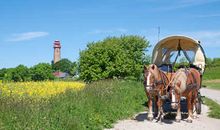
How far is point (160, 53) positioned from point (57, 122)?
9139 millimetres

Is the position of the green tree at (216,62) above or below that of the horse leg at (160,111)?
above

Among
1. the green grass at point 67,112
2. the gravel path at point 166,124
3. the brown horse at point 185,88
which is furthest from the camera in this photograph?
the brown horse at point 185,88

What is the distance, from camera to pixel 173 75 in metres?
15.2

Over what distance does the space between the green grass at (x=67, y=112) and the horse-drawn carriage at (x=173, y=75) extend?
1468 mm

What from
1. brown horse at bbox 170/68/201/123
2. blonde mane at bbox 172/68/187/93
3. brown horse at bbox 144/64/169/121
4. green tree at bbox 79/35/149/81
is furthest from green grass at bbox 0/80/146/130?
green tree at bbox 79/35/149/81

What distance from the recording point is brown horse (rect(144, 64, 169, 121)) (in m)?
14.4

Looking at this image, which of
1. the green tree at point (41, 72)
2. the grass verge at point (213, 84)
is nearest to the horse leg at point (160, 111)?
the green tree at point (41, 72)

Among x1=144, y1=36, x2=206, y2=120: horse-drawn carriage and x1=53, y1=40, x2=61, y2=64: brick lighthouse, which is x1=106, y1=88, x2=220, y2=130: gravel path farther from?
x1=53, y1=40, x2=61, y2=64: brick lighthouse

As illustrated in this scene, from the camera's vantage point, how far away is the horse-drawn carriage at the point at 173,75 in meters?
14.6

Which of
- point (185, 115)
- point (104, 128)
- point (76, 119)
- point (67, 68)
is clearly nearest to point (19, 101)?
point (76, 119)

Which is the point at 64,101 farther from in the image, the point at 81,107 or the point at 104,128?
the point at 104,128

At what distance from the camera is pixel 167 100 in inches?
635

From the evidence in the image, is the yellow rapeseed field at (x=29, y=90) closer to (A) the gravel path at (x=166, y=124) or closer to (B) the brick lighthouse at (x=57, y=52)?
(A) the gravel path at (x=166, y=124)

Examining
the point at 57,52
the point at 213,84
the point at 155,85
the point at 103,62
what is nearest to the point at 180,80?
the point at 155,85
